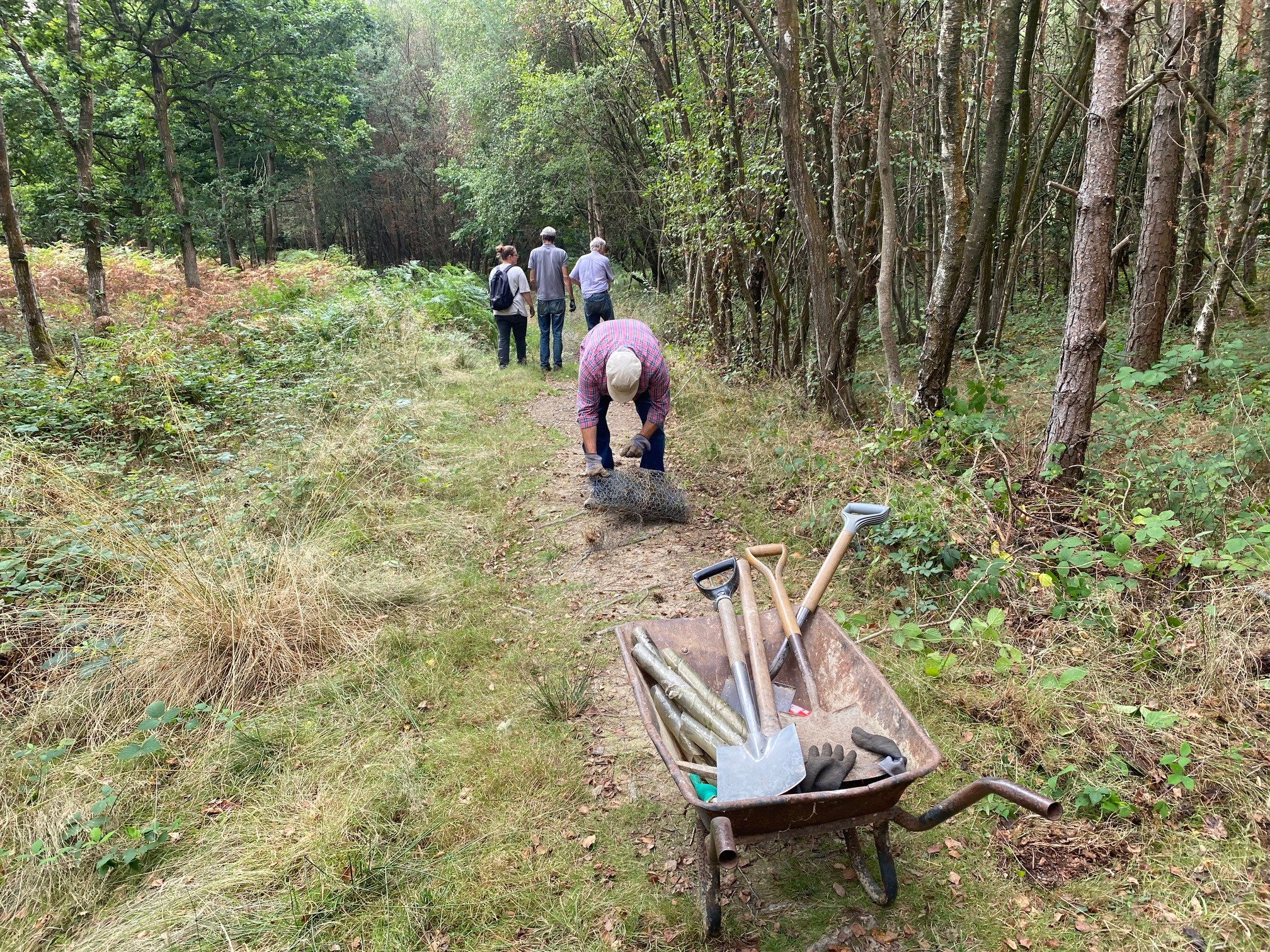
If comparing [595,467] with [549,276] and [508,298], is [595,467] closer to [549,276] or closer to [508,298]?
[549,276]

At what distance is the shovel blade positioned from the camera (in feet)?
7.06

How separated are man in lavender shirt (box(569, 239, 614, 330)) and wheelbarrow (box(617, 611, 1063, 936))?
24.4 feet

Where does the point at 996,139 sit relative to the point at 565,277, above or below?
above

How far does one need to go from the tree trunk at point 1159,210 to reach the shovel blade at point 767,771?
5.40m

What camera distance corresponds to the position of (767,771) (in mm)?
2207

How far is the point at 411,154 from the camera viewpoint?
30438 mm

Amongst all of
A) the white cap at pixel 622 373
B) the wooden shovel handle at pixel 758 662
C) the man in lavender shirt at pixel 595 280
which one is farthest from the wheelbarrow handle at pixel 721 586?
the man in lavender shirt at pixel 595 280

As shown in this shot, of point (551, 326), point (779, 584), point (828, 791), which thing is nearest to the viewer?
point (828, 791)

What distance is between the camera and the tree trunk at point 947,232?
483 centimetres

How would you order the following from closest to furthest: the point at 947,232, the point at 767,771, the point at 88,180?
the point at 767,771, the point at 947,232, the point at 88,180

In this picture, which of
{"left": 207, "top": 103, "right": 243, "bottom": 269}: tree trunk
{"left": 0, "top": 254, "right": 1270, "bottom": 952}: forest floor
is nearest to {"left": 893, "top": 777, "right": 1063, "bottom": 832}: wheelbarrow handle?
{"left": 0, "top": 254, "right": 1270, "bottom": 952}: forest floor

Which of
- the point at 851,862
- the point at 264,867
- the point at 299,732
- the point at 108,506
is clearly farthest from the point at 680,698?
the point at 108,506

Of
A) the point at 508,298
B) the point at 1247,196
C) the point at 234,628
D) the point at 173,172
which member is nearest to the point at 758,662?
the point at 234,628

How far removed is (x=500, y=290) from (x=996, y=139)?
22.7 feet
